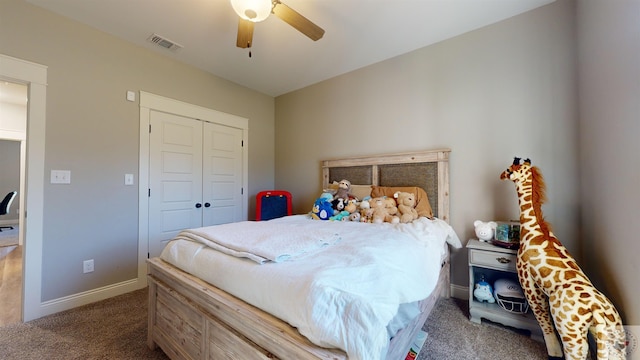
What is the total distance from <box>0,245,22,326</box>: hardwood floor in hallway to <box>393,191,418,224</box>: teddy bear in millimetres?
3417

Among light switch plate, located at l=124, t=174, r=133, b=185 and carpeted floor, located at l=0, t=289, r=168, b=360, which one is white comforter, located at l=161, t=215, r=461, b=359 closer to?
carpeted floor, located at l=0, t=289, r=168, b=360

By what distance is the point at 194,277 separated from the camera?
4.59 feet

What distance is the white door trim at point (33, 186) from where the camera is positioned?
2010mm

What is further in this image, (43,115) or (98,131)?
(98,131)

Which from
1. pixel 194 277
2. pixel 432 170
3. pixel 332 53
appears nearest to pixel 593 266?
pixel 432 170

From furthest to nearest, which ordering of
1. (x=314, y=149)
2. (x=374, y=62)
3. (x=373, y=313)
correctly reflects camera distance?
(x=314, y=149) < (x=374, y=62) < (x=373, y=313)

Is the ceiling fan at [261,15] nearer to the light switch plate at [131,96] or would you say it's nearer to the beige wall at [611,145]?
the light switch plate at [131,96]

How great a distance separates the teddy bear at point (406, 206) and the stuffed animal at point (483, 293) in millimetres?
719

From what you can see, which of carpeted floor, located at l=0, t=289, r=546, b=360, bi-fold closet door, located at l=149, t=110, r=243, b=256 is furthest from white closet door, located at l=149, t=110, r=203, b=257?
carpeted floor, located at l=0, t=289, r=546, b=360

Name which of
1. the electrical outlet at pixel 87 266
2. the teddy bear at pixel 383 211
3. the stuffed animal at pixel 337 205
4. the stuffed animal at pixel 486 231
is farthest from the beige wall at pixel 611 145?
the electrical outlet at pixel 87 266

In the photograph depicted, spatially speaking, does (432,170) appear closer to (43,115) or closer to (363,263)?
(363,263)

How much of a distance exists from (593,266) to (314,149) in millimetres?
3007

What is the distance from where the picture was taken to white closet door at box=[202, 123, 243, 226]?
3289 mm

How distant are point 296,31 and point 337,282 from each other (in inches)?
94.9
